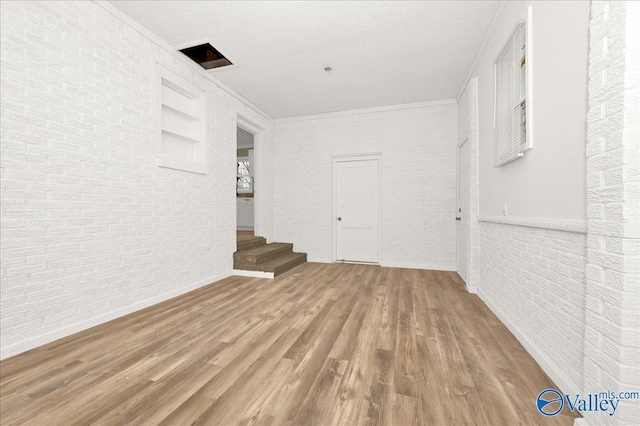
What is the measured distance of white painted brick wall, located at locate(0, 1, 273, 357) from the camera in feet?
6.61

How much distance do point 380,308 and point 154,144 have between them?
325cm

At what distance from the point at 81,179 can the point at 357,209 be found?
173 inches

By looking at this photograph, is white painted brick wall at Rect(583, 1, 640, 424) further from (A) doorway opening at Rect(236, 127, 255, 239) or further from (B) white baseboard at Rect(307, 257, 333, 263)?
(A) doorway opening at Rect(236, 127, 255, 239)

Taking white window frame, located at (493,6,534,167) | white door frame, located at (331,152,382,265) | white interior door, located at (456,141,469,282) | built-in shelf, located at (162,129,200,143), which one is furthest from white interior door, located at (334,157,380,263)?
built-in shelf, located at (162,129,200,143)

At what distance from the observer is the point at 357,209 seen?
221 inches

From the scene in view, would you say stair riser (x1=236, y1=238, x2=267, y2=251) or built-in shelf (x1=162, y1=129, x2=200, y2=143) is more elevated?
built-in shelf (x1=162, y1=129, x2=200, y2=143)

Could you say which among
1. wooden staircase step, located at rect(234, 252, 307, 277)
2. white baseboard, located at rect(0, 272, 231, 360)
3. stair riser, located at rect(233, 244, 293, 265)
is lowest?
white baseboard, located at rect(0, 272, 231, 360)

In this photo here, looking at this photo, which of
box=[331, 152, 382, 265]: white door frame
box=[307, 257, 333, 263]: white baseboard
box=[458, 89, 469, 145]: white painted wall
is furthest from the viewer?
box=[307, 257, 333, 263]: white baseboard

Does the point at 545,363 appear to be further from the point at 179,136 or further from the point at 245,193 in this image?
the point at 245,193

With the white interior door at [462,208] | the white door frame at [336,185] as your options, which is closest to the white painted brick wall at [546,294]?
the white interior door at [462,208]

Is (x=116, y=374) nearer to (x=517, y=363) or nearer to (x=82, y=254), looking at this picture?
(x=82, y=254)

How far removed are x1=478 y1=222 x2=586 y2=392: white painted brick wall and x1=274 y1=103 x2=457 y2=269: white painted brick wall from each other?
7.58 ft

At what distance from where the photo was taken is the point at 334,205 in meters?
5.75

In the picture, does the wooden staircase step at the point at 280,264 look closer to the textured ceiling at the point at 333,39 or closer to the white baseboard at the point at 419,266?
the white baseboard at the point at 419,266
